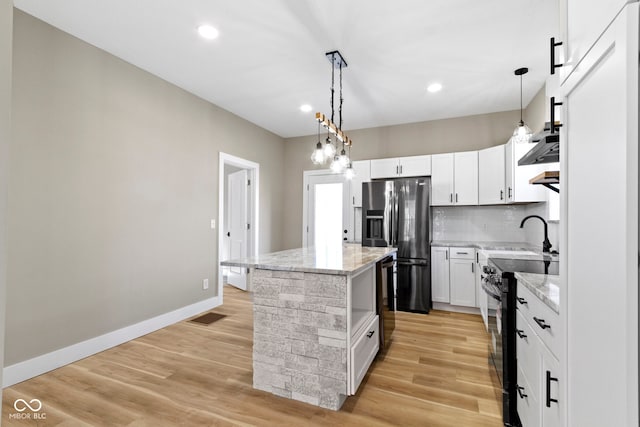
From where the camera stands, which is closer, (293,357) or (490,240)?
(293,357)

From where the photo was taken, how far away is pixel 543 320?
50.8 inches

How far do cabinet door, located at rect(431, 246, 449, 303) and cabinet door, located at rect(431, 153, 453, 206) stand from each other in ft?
2.28

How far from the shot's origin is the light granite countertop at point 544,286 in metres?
1.19

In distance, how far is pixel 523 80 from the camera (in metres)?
3.32

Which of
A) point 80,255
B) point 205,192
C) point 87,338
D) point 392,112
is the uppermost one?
point 392,112

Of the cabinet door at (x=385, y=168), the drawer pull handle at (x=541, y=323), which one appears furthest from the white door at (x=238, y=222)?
the drawer pull handle at (x=541, y=323)

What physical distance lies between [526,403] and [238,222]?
4.52m

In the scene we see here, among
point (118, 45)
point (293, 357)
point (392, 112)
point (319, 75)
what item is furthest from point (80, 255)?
point (392, 112)

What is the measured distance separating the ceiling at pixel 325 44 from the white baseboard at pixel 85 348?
2536mm

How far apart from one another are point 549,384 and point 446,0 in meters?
2.38

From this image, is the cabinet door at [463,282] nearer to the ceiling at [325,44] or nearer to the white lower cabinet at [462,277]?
the white lower cabinet at [462,277]

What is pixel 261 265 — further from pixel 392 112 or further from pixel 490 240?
pixel 490 240

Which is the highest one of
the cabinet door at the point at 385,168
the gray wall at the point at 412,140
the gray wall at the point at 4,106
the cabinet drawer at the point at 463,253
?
the gray wall at the point at 412,140

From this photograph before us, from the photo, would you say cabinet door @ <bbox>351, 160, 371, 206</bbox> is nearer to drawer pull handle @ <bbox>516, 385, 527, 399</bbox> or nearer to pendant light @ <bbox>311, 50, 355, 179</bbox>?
pendant light @ <bbox>311, 50, 355, 179</bbox>
